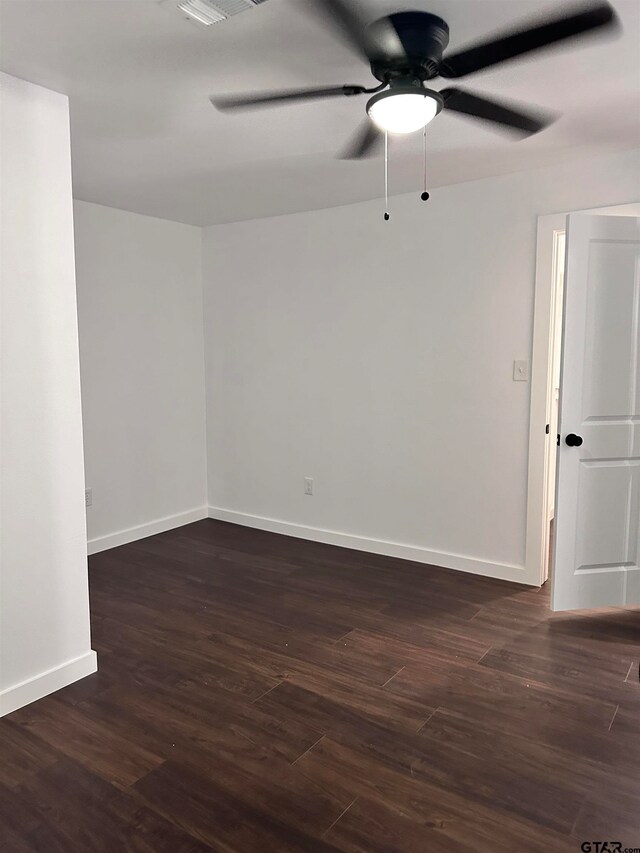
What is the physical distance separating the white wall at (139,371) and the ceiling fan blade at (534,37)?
315 cm

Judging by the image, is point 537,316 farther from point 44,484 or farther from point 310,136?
point 44,484

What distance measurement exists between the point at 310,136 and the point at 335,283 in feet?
5.18

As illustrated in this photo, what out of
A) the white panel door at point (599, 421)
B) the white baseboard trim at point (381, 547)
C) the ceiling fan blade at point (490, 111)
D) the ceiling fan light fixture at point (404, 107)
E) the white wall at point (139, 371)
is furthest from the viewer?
the white wall at point (139, 371)

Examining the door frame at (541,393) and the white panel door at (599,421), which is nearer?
the white panel door at (599,421)

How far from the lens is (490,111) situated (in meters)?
2.38

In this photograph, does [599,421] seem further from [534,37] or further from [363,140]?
[534,37]

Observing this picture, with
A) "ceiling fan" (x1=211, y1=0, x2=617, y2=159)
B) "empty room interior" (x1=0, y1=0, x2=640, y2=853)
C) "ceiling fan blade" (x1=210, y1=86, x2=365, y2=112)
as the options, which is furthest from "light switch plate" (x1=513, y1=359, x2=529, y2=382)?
"ceiling fan blade" (x1=210, y1=86, x2=365, y2=112)

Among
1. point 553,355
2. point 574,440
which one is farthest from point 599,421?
point 553,355

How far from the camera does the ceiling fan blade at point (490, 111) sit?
7.27ft

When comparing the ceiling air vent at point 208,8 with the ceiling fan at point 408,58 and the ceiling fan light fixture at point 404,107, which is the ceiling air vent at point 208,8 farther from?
the ceiling fan light fixture at point 404,107

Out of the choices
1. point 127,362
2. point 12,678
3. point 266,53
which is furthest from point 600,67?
point 127,362

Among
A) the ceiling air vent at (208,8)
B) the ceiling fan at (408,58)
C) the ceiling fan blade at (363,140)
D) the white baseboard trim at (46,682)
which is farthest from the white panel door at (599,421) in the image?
the white baseboard trim at (46,682)

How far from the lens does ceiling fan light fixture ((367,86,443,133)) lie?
6.27ft

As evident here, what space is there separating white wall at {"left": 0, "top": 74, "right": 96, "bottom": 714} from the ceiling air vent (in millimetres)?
907
